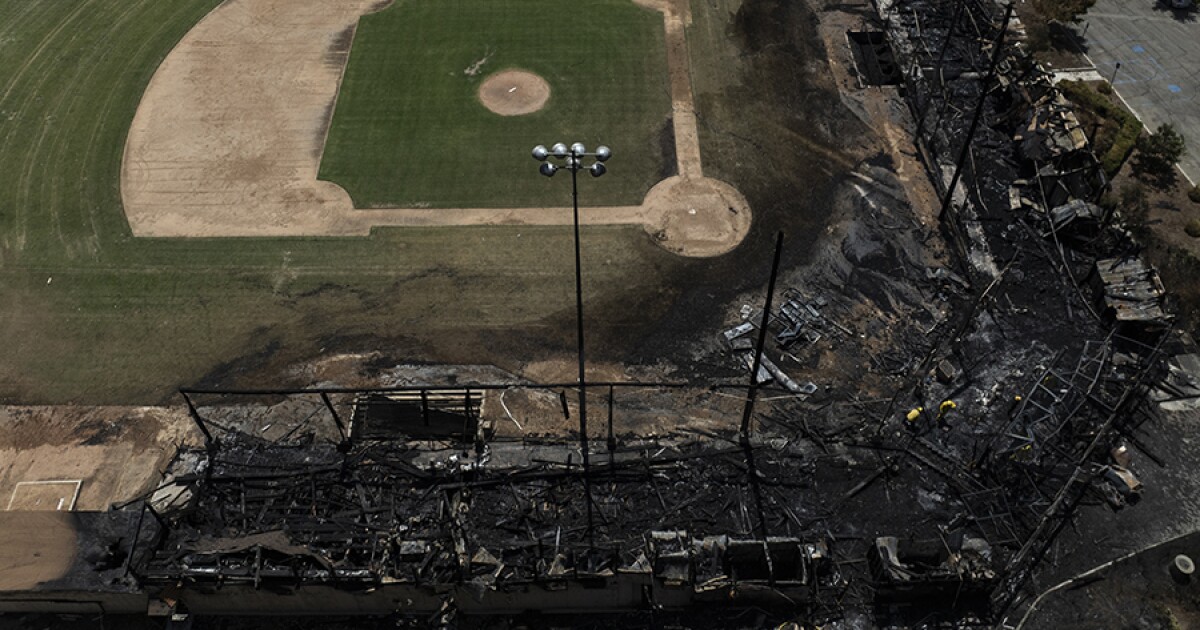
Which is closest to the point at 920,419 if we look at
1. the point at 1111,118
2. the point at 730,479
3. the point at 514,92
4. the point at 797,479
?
the point at 797,479

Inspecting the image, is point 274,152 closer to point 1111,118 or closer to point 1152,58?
point 1111,118

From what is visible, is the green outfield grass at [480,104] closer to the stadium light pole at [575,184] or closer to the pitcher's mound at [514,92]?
the pitcher's mound at [514,92]

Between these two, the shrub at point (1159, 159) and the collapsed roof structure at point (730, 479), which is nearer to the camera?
the collapsed roof structure at point (730, 479)

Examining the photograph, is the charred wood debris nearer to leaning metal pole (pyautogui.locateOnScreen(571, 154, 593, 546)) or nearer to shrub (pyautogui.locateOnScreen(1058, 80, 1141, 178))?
leaning metal pole (pyautogui.locateOnScreen(571, 154, 593, 546))

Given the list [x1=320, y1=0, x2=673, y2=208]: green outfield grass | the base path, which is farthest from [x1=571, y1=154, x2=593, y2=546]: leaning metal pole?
[x1=320, y1=0, x2=673, y2=208]: green outfield grass

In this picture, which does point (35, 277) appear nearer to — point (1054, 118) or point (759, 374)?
point (759, 374)

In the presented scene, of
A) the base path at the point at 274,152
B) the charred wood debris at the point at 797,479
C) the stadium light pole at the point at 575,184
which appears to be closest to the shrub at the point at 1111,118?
the charred wood debris at the point at 797,479

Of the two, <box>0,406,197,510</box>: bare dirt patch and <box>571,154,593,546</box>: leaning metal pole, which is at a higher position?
<box>571,154,593,546</box>: leaning metal pole
